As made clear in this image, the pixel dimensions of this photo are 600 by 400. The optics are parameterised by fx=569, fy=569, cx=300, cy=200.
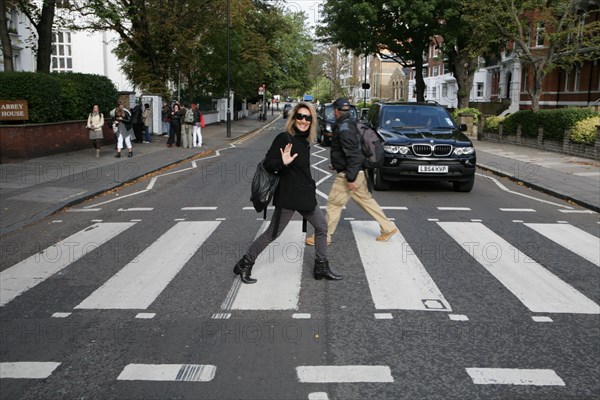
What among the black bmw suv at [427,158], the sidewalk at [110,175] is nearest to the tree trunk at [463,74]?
the sidewalk at [110,175]

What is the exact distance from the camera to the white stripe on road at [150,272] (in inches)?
207

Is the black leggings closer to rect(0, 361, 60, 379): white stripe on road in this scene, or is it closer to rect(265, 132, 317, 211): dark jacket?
rect(265, 132, 317, 211): dark jacket

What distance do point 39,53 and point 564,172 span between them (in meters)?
19.0

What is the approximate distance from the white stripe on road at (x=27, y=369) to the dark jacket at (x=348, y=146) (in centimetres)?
386

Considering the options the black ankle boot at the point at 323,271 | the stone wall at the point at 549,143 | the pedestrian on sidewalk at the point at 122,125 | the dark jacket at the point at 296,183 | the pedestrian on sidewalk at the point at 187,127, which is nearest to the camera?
the dark jacket at the point at 296,183

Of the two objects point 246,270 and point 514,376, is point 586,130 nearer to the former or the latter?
point 246,270

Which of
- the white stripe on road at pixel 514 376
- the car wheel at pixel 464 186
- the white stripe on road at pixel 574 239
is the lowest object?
the white stripe on road at pixel 514 376

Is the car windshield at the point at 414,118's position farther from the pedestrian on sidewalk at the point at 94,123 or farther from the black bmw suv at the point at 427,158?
the pedestrian on sidewalk at the point at 94,123

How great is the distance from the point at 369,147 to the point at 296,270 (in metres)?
1.83

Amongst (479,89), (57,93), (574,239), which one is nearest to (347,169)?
(574,239)

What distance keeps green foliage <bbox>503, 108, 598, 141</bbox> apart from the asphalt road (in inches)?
495

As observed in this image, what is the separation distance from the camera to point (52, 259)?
685 centimetres

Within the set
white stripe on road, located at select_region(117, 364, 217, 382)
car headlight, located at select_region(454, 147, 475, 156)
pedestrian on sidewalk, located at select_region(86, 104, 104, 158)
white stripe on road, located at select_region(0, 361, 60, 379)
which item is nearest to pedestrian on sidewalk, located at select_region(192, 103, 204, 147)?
pedestrian on sidewalk, located at select_region(86, 104, 104, 158)

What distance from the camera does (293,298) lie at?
5.32 meters
